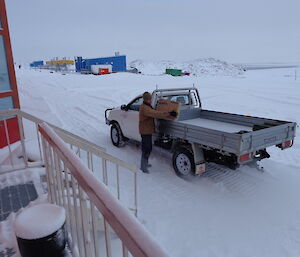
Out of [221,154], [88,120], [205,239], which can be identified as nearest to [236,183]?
[221,154]

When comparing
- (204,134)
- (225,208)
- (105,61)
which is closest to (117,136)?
(204,134)

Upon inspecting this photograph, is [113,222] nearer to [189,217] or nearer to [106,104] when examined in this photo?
[189,217]

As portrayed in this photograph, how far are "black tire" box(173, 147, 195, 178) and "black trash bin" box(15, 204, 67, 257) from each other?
12.2ft

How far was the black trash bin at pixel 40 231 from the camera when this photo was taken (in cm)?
192

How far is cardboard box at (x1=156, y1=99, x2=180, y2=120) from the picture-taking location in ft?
19.3

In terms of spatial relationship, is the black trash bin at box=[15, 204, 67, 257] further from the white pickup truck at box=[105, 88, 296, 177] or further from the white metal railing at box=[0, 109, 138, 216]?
the white pickup truck at box=[105, 88, 296, 177]

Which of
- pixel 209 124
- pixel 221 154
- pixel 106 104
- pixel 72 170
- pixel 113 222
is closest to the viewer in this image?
pixel 113 222

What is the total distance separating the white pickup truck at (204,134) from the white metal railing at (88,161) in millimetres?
1191

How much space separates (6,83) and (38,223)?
601cm

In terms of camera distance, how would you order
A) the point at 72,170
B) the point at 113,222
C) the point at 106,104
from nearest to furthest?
the point at 113,222 → the point at 72,170 → the point at 106,104

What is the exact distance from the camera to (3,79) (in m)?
6.78

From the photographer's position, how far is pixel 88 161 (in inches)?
158

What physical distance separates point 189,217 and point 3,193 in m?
2.90

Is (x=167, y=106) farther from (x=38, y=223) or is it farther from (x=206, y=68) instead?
(x=206, y=68)
